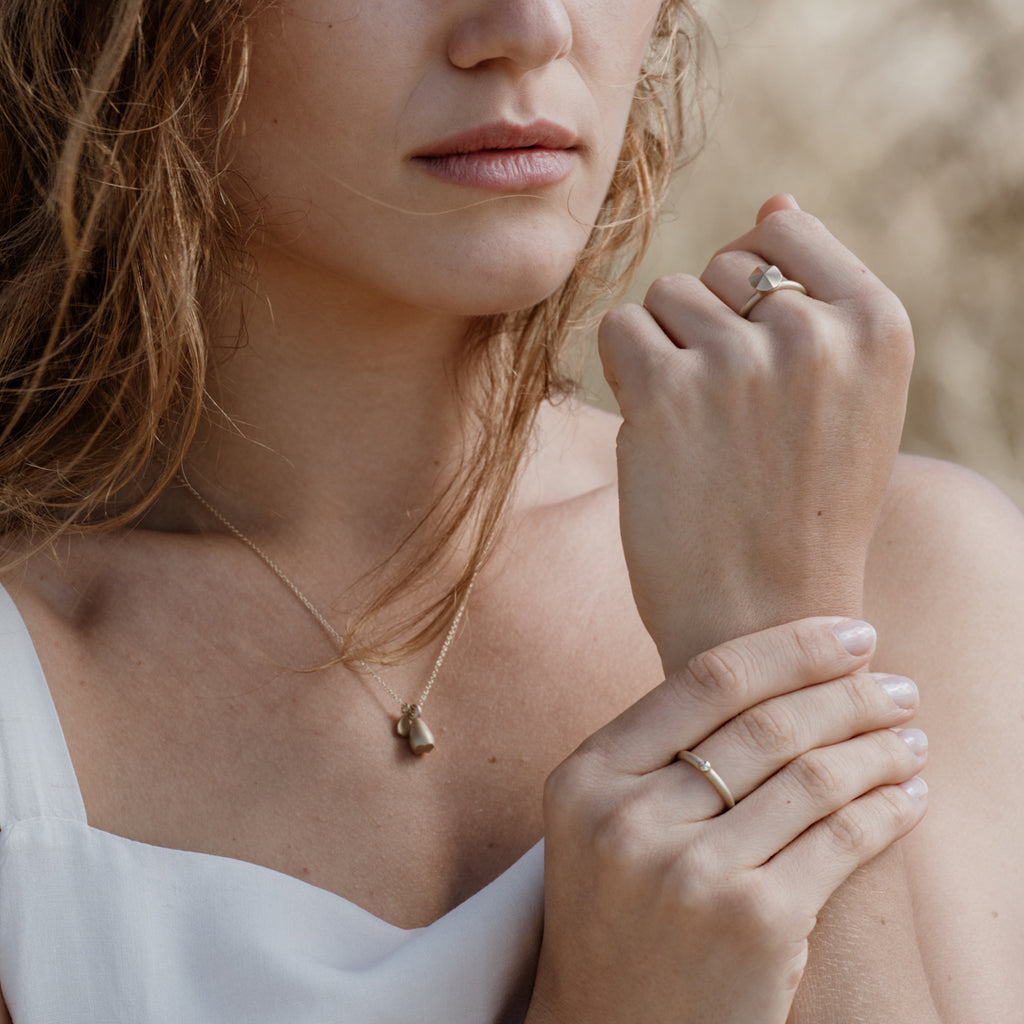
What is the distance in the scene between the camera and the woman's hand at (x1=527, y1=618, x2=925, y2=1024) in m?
1.09

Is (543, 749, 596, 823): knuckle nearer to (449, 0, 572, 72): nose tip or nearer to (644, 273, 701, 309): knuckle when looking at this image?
(644, 273, 701, 309): knuckle

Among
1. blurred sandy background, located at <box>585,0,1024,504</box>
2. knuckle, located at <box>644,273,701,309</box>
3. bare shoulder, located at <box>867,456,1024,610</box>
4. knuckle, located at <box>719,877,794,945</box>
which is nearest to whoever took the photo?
knuckle, located at <box>719,877,794,945</box>

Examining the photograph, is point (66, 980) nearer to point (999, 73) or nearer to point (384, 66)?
point (384, 66)

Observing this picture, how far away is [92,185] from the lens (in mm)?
1306

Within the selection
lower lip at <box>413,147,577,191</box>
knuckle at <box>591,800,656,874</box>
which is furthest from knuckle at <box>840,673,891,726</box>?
lower lip at <box>413,147,577,191</box>

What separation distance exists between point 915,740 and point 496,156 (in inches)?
27.4

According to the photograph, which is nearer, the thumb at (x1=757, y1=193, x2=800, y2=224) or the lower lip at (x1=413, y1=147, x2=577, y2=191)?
the lower lip at (x1=413, y1=147, x2=577, y2=191)

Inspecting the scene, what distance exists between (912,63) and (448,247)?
1.72 metres

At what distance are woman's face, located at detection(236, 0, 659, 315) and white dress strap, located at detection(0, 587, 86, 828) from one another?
1.75ft

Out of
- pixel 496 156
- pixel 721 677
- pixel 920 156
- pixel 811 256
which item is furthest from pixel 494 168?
pixel 920 156

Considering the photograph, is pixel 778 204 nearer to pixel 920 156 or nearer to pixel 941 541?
pixel 941 541

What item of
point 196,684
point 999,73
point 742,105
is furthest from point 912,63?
point 196,684

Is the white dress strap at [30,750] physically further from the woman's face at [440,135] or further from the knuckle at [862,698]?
the knuckle at [862,698]

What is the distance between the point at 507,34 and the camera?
1130mm
